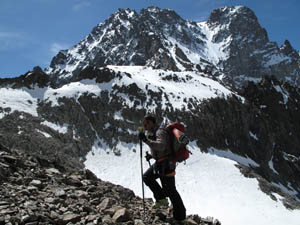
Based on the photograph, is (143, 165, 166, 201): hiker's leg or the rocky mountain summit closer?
the rocky mountain summit

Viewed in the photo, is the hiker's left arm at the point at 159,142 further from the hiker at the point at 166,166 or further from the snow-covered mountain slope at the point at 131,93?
the snow-covered mountain slope at the point at 131,93

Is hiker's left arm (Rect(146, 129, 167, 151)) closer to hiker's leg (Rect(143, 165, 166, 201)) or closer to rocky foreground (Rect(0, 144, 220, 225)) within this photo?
hiker's leg (Rect(143, 165, 166, 201))

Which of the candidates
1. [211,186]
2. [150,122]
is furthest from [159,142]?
[211,186]

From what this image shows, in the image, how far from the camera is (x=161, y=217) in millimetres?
7332

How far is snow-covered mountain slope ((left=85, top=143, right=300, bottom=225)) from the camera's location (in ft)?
102

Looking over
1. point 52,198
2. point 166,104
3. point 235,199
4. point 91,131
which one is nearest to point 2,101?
point 91,131

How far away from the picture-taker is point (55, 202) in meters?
6.62

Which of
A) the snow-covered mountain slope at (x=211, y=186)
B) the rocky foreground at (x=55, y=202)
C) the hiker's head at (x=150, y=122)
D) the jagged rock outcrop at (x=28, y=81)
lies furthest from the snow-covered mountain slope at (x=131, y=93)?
the hiker's head at (x=150, y=122)

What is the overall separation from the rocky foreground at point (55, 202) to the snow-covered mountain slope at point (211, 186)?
23.6 meters

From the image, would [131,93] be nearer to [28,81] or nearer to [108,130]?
[108,130]

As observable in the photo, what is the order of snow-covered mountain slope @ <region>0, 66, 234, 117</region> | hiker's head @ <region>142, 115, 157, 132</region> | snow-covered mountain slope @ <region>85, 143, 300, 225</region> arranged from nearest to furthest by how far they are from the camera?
hiker's head @ <region>142, 115, 157, 132</region>, snow-covered mountain slope @ <region>85, 143, 300, 225</region>, snow-covered mountain slope @ <region>0, 66, 234, 117</region>

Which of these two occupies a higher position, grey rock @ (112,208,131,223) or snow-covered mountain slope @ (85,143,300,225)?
snow-covered mountain slope @ (85,143,300,225)

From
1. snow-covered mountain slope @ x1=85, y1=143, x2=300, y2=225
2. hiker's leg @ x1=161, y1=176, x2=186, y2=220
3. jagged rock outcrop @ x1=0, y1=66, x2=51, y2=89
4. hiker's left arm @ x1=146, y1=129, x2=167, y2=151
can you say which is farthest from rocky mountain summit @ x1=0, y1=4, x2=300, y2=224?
hiker's left arm @ x1=146, y1=129, x2=167, y2=151

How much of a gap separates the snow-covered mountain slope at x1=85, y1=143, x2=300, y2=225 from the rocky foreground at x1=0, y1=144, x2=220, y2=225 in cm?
2361
